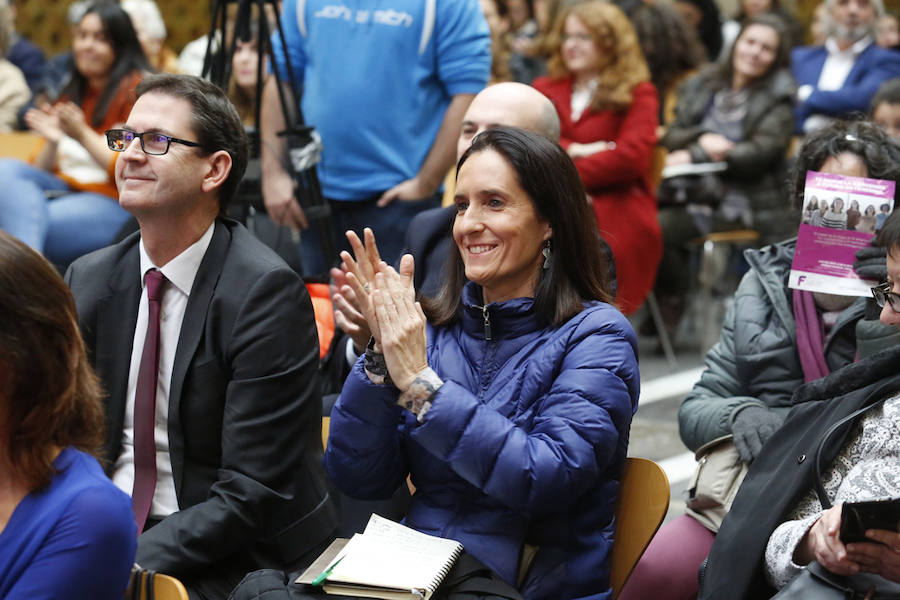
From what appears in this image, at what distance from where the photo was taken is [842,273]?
2.82m

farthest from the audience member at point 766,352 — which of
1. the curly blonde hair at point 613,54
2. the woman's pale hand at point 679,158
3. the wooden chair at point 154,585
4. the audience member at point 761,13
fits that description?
the audience member at point 761,13

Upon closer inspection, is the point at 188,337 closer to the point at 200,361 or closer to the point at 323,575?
the point at 200,361

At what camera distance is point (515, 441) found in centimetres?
226

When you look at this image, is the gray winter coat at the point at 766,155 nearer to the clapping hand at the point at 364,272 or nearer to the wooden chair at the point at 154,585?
the clapping hand at the point at 364,272

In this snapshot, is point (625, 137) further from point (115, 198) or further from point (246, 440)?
point (246, 440)

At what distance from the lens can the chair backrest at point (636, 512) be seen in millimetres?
2439

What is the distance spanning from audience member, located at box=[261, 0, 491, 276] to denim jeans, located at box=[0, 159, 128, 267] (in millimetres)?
1188

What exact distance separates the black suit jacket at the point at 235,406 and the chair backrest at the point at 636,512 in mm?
695

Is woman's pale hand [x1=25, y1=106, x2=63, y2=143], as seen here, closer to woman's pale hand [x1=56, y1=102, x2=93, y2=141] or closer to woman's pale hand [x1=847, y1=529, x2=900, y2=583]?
woman's pale hand [x1=56, y1=102, x2=93, y2=141]

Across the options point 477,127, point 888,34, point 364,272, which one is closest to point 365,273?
point 364,272

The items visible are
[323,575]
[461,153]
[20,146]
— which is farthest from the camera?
[20,146]

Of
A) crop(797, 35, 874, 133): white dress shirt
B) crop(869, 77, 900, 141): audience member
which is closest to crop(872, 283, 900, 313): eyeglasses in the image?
crop(869, 77, 900, 141): audience member

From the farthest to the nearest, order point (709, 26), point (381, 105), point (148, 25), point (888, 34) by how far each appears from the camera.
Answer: point (709, 26), point (888, 34), point (148, 25), point (381, 105)

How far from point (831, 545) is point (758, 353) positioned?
888 millimetres
